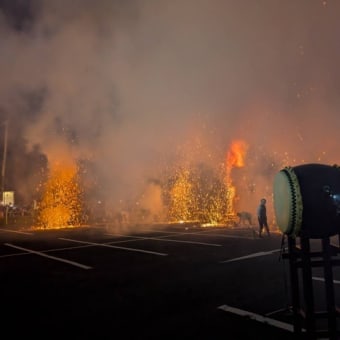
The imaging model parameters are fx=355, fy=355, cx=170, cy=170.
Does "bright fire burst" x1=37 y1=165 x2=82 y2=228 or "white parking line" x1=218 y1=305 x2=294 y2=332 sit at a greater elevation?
"bright fire burst" x1=37 y1=165 x2=82 y2=228

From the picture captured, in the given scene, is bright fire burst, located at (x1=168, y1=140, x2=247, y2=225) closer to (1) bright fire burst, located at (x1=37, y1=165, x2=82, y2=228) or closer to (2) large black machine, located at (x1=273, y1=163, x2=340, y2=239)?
(1) bright fire burst, located at (x1=37, y1=165, x2=82, y2=228)

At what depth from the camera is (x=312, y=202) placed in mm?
3545

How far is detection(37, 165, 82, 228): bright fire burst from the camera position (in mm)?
18453

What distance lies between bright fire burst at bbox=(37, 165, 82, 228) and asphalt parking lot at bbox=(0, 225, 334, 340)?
800 cm

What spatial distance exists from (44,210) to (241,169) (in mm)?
12352

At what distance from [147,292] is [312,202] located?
3489 millimetres

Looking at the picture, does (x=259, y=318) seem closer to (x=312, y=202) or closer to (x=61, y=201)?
(x=312, y=202)

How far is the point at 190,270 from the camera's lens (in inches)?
296

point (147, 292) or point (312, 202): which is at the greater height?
point (312, 202)

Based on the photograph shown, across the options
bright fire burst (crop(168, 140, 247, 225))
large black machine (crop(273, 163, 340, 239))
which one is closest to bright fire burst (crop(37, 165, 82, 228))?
bright fire burst (crop(168, 140, 247, 225))

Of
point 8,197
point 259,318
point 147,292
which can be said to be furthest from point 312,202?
point 8,197

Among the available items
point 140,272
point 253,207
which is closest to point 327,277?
point 140,272

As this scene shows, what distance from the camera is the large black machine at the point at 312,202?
354 cm

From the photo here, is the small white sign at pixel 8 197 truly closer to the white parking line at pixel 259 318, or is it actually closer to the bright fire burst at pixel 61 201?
the bright fire burst at pixel 61 201
